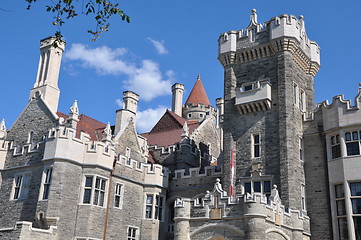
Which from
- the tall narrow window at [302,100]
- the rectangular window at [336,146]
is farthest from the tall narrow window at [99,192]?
the tall narrow window at [302,100]

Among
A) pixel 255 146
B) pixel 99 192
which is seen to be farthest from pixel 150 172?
pixel 255 146

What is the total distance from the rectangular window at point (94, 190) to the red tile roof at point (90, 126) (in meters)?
4.16

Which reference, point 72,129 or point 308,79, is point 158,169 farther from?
point 308,79

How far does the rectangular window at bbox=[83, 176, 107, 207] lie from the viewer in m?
24.0

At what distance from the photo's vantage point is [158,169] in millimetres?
28625

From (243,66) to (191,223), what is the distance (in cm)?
1166

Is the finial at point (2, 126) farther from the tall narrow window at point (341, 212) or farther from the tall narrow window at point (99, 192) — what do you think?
the tall narrow window at point (341, 212)

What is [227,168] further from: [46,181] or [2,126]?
[2,126]

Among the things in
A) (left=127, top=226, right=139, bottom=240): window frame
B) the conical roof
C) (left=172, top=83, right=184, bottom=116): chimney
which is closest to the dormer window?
(left=127, top=226, right=139, bottom=240): window frame

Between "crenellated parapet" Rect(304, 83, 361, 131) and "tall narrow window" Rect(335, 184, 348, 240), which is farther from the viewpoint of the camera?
"crenellated parapet" Rect(304, 83, 361, 131)

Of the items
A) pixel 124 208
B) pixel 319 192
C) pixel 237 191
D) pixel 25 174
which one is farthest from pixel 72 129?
pixel 319 192

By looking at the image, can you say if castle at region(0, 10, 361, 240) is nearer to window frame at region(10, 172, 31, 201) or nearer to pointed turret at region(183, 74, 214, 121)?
window frame at region(10, 172, 31, 201)

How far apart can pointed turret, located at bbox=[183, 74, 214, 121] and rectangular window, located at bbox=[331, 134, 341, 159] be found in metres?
27.8

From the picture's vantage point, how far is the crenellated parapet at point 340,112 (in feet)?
79.4
